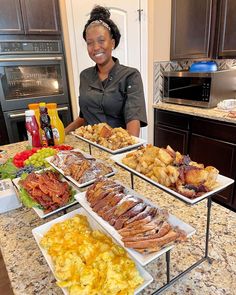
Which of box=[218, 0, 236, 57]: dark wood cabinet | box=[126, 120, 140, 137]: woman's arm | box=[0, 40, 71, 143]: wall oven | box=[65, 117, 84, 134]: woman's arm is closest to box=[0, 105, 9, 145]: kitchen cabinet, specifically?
box=[0, 40, 71, 143]: wall oven

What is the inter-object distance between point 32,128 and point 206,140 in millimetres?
1647

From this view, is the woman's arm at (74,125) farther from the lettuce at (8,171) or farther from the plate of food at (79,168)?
the plate of food at (79,168)

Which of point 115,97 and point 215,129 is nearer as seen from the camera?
point 115,97

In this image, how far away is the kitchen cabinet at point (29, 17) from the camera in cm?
224

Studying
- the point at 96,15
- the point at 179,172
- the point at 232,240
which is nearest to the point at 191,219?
the point at 232,240

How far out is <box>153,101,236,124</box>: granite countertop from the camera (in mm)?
2070

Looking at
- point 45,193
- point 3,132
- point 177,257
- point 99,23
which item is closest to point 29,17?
point 3,132

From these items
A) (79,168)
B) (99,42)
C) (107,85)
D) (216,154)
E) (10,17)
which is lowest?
(216,154)

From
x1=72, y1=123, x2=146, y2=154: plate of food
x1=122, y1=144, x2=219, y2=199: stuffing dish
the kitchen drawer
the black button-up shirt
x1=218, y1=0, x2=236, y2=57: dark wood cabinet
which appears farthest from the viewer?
x1=218, y1=0, x2=236, y2=57: dark wood cabinet

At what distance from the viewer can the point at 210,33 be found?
7.79 feet

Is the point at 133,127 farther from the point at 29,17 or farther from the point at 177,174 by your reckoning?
the point at 29,17

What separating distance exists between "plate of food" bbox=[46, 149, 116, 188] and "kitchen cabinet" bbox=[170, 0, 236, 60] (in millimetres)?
2047

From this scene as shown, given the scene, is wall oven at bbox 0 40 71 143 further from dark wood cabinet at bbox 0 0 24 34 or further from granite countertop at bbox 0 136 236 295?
granite countertop at bbox 0 136 236 295

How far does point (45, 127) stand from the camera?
53.6 inches
